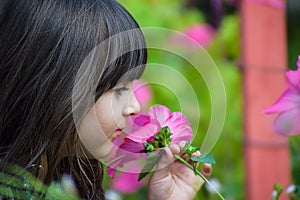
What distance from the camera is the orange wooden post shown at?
1838mm

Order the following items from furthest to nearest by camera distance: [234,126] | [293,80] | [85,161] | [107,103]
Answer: [234,126], [85,161], [107,103], [293,80]

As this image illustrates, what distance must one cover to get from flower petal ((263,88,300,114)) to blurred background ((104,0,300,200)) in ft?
1.00

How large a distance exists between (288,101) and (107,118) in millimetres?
261

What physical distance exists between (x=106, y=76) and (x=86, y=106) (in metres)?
0.05

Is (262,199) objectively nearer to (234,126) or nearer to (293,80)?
(234,126)

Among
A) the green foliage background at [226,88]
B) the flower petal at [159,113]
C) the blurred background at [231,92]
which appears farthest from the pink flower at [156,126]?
the green foliage background at [226,88]

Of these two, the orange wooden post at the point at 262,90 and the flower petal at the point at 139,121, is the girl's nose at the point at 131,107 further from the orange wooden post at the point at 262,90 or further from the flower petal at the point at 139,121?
the orange wooden post at the point at 262,90

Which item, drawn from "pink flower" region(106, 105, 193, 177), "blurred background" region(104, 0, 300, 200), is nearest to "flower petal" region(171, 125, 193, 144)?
"pink flower" region(106, 105, 193, 177)

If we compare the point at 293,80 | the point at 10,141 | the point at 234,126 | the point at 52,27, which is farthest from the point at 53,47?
the point at 234,126

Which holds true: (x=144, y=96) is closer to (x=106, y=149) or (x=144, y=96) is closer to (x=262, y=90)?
(x=262, y=90)

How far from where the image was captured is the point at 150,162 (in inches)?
36.6

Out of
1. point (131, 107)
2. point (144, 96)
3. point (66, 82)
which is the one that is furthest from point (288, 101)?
point (144, 96)

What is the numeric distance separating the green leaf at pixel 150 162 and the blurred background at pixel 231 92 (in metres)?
0.24

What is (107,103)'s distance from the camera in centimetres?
101
